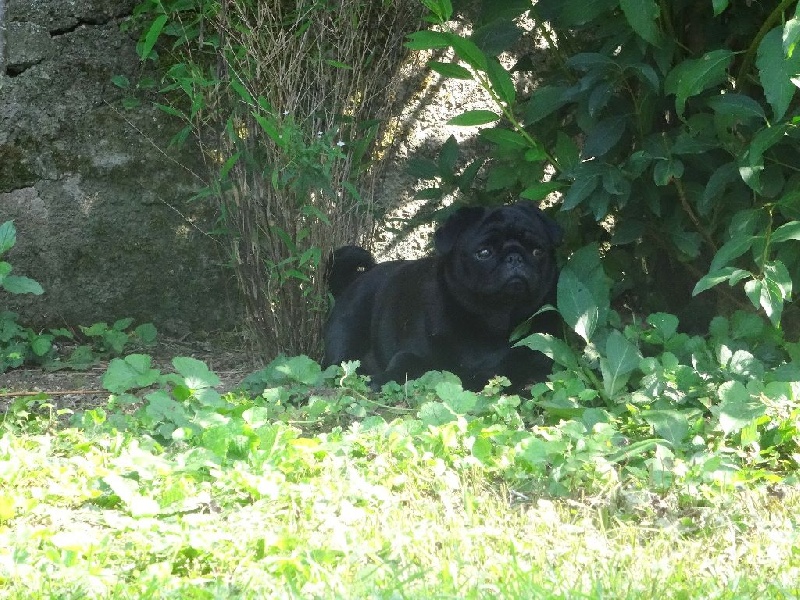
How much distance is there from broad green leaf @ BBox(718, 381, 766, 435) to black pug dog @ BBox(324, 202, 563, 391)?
119 centimetres

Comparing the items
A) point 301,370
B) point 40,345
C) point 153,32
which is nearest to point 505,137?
point 301,370

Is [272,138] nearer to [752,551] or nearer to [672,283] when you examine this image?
[672,283]

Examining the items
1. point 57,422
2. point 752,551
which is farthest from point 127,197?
point 752,551

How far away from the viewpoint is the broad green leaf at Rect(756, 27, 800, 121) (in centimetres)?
301

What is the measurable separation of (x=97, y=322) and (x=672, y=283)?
9.10ft

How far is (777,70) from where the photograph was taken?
119 inches

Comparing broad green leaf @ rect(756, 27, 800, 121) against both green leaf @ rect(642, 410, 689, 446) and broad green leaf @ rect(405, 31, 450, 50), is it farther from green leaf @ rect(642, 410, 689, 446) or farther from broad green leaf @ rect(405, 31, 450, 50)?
broad green leaf @ rect(405, 31, 450, 50)

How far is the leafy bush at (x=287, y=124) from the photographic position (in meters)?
4.19

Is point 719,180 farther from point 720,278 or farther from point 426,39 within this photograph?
point 426,39

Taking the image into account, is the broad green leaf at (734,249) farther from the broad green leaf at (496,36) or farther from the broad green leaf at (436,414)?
the broad green leaf at (496,36)

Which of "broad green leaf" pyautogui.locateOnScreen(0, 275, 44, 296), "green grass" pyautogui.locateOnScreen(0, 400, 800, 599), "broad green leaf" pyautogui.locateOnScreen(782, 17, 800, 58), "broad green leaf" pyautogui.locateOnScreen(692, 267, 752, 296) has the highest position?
"broad green leaf" pyautogui.locateOnScreen(782, 17, 800, 58)

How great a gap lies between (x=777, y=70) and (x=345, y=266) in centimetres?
221

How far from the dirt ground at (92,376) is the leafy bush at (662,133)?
147cm

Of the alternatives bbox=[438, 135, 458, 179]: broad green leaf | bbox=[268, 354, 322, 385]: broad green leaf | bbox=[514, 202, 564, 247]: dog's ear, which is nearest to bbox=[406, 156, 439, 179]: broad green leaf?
bbox=[438, 135, 458, 179]: broad green leaf
